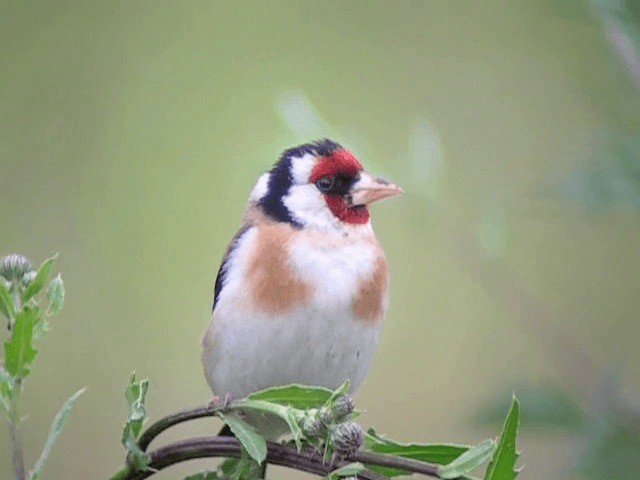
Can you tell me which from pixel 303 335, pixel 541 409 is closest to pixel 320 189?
pixel 303 335

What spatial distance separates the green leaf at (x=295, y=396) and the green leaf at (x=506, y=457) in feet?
0.58

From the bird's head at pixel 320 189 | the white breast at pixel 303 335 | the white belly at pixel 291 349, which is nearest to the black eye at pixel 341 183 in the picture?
the bird's head at pixel 320 189

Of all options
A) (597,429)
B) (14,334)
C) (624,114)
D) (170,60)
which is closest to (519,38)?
(170,60)

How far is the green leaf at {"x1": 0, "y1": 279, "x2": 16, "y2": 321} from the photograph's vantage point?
1.02 metres

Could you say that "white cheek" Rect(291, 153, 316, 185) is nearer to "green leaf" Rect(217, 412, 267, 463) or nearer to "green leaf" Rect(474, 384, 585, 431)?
"green leaf" Rect(474, 384, 585, 431)

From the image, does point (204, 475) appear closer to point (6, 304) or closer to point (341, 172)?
point (6, 304)

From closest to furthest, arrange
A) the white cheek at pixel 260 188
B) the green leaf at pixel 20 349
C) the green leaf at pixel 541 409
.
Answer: the green leaf at pixel 20 349, the green leaf at pixel 541 409, the white cheek at pixel 260 188

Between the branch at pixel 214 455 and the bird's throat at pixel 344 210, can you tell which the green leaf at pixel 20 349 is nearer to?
the branch at pixel 214 455

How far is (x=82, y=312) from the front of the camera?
3.65 meters

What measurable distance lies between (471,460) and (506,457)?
0.05 m

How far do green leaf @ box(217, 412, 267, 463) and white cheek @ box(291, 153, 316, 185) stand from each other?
0.89m

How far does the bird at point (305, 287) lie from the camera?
1.72 m

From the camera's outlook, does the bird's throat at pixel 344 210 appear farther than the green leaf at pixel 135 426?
Yes

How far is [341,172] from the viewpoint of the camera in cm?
190
